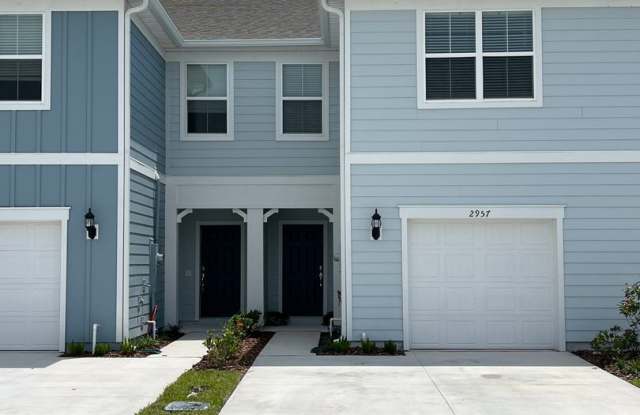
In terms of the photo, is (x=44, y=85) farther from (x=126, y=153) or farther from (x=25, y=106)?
(x=126, y=153)

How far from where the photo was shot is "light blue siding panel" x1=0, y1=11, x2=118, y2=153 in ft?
38.9

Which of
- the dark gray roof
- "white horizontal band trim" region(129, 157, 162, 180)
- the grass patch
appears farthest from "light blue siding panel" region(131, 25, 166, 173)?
the grass patch

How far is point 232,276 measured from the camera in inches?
658

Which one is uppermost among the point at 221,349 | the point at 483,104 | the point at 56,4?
the point at 56,4

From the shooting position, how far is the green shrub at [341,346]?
11547 mm

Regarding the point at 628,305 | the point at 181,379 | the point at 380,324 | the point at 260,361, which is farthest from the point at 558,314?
the point at 181,379

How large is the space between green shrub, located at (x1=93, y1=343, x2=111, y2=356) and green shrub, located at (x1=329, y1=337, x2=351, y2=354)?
329cm

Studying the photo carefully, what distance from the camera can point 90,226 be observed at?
1165 centimetres

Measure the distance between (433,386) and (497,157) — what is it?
4239 mm

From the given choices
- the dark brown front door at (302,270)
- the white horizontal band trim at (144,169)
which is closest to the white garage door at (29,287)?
the white horizontal band trim at (144,169)

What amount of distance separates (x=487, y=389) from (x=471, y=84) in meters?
5.07

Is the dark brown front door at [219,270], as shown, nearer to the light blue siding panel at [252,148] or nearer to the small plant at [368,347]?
the light blue siding panel at [252,148]

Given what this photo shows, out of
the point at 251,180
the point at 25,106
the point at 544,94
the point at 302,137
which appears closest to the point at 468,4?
the point at 544,94

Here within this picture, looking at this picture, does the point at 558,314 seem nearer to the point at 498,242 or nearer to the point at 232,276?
the point at 498,242
